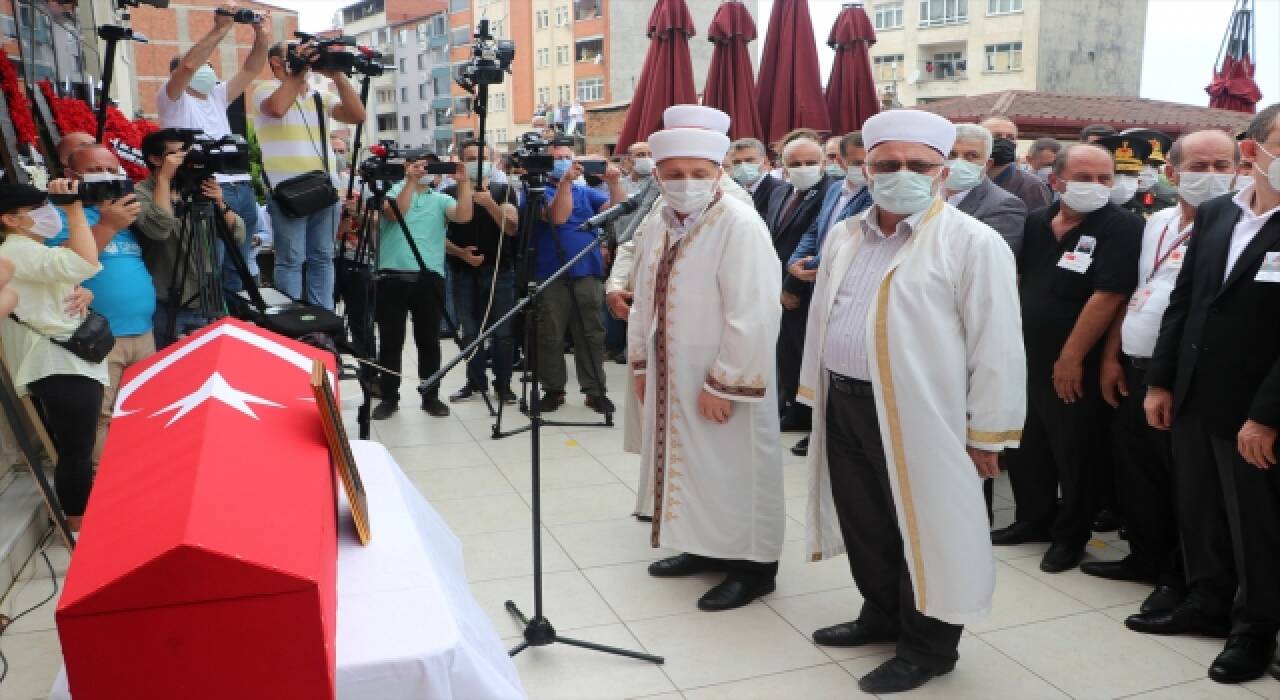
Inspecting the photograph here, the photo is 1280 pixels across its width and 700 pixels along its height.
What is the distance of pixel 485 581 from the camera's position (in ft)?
12.3

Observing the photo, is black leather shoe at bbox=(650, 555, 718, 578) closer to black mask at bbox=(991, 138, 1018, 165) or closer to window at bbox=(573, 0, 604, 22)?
black mask at bbox=(991, 138, 1018, 165)

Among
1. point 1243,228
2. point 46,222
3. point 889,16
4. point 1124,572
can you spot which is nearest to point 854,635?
point 1124,572

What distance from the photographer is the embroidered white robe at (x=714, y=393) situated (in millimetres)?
3441

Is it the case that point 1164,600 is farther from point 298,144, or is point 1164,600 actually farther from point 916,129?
point 298,144

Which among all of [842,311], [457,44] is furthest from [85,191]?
[457,44]

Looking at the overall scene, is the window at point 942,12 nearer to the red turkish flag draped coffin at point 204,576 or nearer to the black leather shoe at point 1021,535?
the black leather shoe at point 1021,535

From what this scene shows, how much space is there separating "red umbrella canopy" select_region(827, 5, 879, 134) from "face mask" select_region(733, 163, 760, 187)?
2.12 m

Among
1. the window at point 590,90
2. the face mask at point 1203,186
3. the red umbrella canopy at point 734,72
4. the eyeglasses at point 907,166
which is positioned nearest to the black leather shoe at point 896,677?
the eyeglasses at point 907,166

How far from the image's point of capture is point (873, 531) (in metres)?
3.12

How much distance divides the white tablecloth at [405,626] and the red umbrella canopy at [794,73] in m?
6.84

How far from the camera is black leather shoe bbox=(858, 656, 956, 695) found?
2930 millimetres

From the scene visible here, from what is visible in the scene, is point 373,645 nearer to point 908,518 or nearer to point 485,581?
point 908,518

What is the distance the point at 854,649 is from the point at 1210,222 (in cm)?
183

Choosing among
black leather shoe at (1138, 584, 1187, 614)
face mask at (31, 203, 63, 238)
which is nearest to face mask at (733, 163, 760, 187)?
black leather shoe at (1138, 584, 1187, 614)
